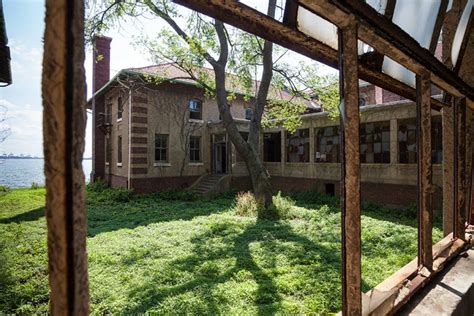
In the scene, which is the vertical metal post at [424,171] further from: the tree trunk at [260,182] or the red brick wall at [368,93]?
the red brick wall at [368,93]

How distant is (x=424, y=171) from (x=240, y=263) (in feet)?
12.9

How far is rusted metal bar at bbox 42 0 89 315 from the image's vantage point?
2.44 feet

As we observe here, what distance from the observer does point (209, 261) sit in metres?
5.77

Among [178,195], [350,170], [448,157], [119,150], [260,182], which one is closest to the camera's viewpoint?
[350,170]

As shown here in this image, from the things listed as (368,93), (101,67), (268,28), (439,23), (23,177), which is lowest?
(23,177)

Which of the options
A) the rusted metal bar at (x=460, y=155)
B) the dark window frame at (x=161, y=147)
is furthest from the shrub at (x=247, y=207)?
the dark window frame at (x=161, y=147)

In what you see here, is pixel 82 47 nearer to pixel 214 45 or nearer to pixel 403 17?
pixel 403 17

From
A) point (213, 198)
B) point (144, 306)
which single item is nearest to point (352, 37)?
point (144, 306)

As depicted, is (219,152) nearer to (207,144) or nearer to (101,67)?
(207,144)

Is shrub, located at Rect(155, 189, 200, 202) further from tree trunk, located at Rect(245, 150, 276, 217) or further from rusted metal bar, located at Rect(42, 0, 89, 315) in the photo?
rusted metal bar, located at Rect(42, 0, 89, 315)

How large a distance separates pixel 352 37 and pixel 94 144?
21.7 metres

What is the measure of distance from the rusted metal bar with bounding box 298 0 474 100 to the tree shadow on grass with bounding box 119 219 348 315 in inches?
131

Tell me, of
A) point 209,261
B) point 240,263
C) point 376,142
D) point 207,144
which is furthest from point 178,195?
point 240,263

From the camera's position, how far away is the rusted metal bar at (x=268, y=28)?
1458 millimetres
